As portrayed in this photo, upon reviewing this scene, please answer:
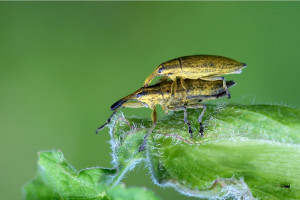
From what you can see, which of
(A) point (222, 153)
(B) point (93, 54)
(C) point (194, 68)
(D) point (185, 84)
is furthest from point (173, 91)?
(B) point (93, 54)

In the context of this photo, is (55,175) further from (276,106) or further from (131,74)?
(131,74)

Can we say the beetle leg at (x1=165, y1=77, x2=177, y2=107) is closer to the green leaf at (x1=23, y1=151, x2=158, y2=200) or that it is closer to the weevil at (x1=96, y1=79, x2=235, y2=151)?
the weevil at (x1=96, y1=79, x2=235, y2=151)

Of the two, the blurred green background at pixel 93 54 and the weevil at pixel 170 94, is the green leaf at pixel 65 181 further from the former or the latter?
the blurred green background at pixel 93 54

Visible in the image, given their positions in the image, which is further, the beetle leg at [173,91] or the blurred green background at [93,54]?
the blurred green background at [93,54]

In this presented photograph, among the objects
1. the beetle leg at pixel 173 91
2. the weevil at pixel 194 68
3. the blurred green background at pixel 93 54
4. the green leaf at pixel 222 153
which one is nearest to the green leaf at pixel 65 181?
the green leaf at pixel 222 153

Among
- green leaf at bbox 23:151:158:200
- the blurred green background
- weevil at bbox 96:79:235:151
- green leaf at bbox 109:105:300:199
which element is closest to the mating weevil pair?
weevil at bbox 96:79:235:151

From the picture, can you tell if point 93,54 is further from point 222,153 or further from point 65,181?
point 222,153
